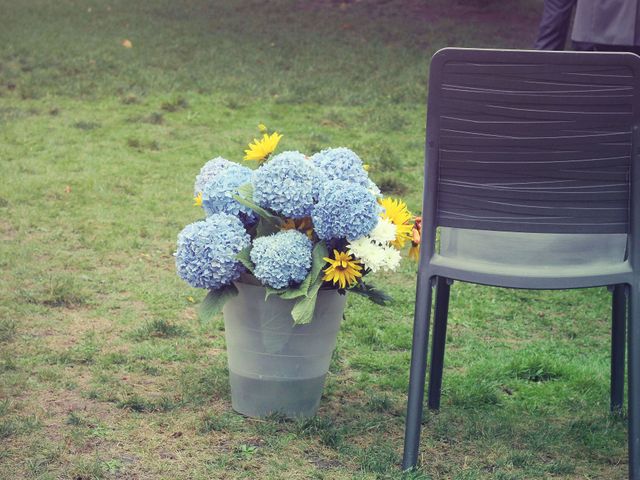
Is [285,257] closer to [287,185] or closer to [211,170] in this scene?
[287,185]

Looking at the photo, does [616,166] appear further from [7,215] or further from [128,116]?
[128,116]

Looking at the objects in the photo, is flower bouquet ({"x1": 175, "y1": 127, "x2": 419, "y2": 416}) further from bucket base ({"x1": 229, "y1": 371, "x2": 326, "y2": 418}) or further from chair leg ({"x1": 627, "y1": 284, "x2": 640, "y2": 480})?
chair leg ({"x1": 627, "y1": 284, "x2": 640, "y2": 480})

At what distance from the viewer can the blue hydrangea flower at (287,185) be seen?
9.59ft

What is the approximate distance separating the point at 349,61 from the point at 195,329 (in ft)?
19.0

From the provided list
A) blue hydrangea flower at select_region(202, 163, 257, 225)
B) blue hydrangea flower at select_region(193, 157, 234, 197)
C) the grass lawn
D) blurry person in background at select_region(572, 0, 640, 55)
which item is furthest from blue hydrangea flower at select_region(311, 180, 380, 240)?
blurry person in background at select_region(572, 0, 640, 55)

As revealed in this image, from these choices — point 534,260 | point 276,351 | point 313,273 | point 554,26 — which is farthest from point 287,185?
point 554,26

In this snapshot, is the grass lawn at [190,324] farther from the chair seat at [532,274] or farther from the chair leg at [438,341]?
the chair seat at [532,274]

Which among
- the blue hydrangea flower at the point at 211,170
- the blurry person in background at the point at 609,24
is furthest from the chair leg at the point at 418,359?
the blurry person in background at the point at 609,24

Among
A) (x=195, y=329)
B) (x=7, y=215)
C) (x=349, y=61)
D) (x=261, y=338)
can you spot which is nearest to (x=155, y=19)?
(x=349, y=61)

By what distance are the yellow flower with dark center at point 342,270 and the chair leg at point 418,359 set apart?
0.96 ft

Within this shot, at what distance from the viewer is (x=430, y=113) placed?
255cm

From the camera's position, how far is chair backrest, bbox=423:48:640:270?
97.0 inches

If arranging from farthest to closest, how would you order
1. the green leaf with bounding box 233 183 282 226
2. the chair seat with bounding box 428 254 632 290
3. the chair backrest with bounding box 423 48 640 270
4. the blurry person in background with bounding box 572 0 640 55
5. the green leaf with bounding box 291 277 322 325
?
1. the blurry person in background with bounding box 572 0 640 55
2. the green leaf with bounding box 233 183 282 226
3. the green leaf with bounding box 291 277 322 325
4. the chair seat with bounding box 428 254 632 290
5. the chair backrest with bounding box 423 48 640 270

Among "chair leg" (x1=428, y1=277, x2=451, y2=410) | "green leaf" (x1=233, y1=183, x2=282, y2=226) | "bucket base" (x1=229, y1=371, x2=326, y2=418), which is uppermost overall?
"green leaf" (x1=233, y1=183, x2=282, y2=226)
